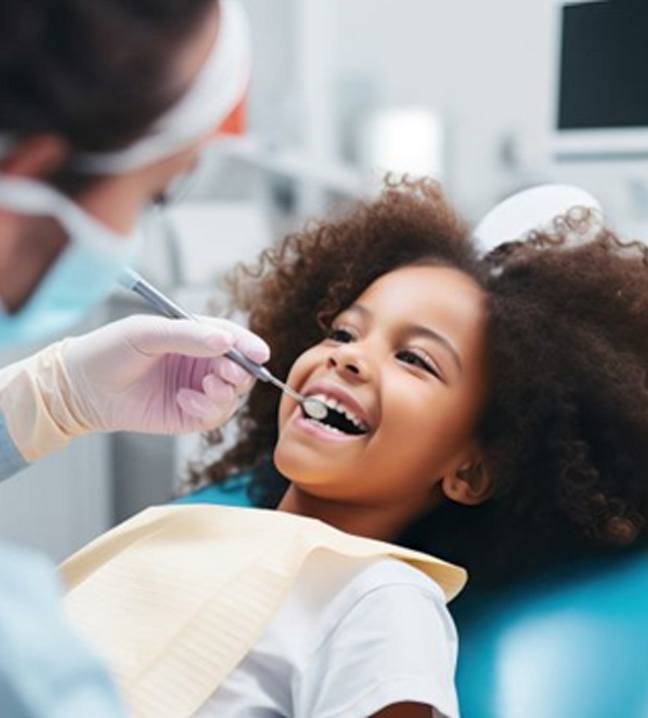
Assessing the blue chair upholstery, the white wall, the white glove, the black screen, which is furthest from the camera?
the white wall

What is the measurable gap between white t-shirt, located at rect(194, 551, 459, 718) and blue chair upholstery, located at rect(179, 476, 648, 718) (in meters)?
0.10

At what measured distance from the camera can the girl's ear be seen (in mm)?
1227

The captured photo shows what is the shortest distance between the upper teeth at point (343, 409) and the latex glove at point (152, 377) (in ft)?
0.25

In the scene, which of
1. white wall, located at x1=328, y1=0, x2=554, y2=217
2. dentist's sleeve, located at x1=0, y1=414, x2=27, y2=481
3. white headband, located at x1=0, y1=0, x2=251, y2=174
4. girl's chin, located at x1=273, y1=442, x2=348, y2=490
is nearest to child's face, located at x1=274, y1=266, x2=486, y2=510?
girl's chin, located at x1=273, y1=442, x2=348, y2=490

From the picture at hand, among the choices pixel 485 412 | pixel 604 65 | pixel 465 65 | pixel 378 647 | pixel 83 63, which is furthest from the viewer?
pixel 465 65

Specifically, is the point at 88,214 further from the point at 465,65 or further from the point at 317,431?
the point at 465,65

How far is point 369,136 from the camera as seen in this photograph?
309 centimetres

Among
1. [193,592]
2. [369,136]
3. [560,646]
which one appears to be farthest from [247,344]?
[369,136]

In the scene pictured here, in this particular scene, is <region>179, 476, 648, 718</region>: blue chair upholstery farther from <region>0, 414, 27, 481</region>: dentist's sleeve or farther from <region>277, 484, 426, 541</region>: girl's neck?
<region>0, 414, 27, 481</region>: dentist's sleeve

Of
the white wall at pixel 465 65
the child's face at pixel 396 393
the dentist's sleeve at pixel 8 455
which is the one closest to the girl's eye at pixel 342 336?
the child's face at pixel 396 393

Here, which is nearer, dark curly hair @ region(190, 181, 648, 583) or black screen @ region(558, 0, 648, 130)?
dark curly hair @ region(190, 181, 648, 583)

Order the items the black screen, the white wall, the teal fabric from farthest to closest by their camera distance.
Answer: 1. the white wall
2. the black screen
3. the teal fabric

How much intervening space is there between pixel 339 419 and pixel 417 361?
0.10m

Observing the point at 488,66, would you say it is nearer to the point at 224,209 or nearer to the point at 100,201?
the point at 224,209
